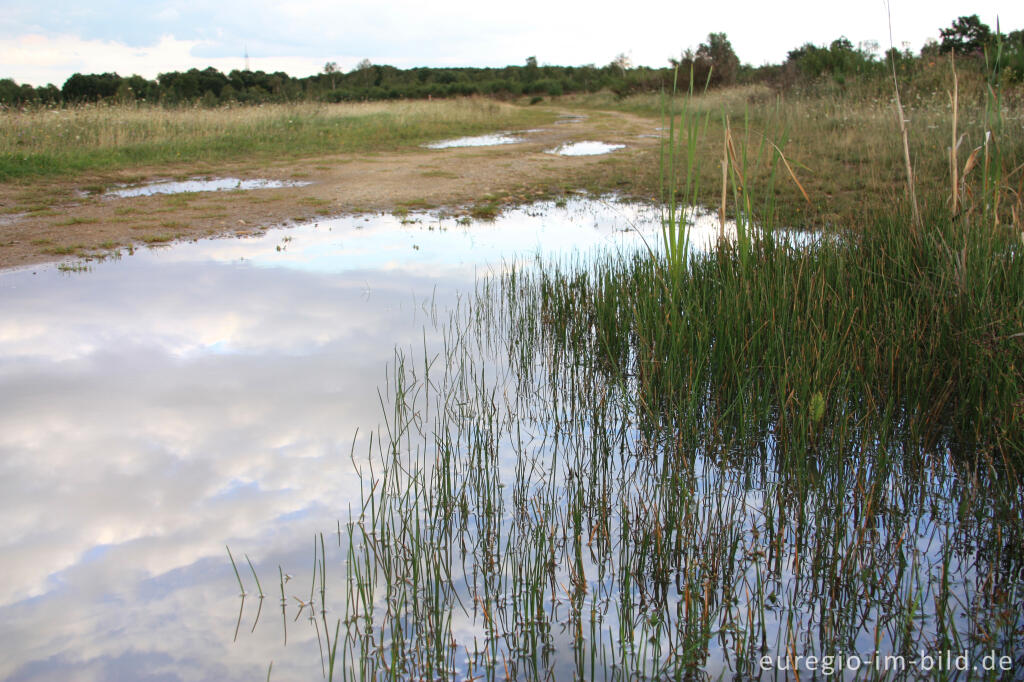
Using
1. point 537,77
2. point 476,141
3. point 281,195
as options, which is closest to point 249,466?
point 281,195

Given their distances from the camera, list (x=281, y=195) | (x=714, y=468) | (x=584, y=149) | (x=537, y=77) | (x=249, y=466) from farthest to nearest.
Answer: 1. (x=537, y=77)
2. (x=584, y=149)
3. (x=281, y=195)
4. (x=249, y=466)
5. (x=714, y=468)

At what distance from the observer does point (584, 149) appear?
1545 cm

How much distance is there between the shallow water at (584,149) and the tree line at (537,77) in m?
2.12

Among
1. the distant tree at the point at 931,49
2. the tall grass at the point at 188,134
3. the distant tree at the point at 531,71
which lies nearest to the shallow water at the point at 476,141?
the tall grass at the point at 188,134

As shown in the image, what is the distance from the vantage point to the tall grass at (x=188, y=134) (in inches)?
474

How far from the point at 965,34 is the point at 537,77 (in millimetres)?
40402

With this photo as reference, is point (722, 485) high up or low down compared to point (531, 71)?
down

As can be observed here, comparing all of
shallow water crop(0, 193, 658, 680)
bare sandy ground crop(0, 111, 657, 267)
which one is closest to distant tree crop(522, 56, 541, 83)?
bare sandy ground crop(0, 111, 657, 267)

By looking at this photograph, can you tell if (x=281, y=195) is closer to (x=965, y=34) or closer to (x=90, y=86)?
(x=965, y=34)

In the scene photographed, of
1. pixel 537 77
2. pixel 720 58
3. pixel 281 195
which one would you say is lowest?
pixel 281 195

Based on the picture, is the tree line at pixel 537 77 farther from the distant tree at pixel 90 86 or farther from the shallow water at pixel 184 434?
the shallow water at pixel 184 434

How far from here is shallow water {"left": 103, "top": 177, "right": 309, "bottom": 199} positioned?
9.98 meters

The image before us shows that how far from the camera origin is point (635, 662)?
198 centimetres

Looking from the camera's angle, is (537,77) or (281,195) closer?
(281,195)
